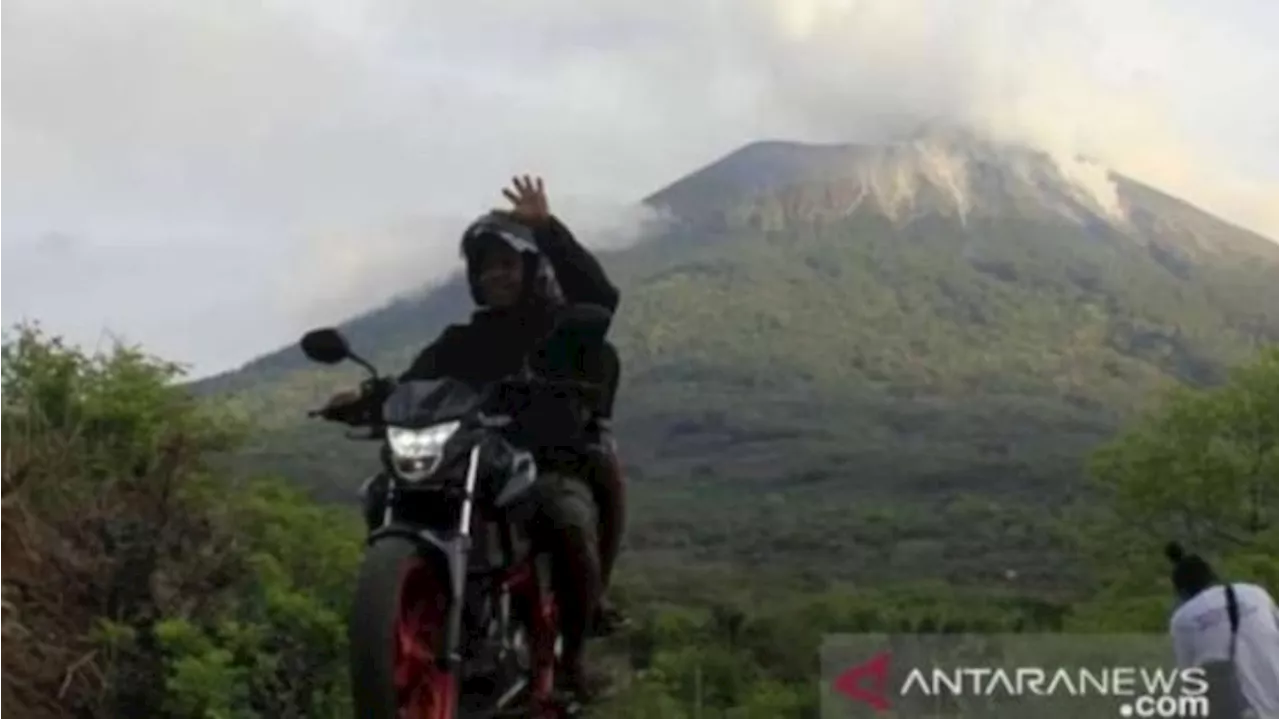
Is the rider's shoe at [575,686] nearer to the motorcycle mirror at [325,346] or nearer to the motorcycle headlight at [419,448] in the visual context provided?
the motorcycle headlight at [419,448]

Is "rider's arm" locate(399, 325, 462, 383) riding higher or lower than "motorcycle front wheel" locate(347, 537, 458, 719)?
higher

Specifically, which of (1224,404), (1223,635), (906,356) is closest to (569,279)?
(1223,635)

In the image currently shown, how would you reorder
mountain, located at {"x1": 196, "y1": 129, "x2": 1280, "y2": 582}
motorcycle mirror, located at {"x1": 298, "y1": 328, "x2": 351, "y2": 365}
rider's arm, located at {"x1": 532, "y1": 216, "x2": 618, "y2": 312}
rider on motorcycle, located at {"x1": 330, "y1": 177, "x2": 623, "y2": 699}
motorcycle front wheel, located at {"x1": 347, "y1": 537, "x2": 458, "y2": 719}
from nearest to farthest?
motorcycle front wheel, located at {"x1": 347, "y1": 537, "x2": 458, "y2": 719} → motorcycle mirror, located at {"x1": 298, "y1": 328, "x2": 351, "y2": 365} → rider on motorcycle, located at {"x1": 330, "y1": 177, "x2": 623, "y2": 699} → rider's arm, located at {"x1": 532, "y1": 216, "x2": 618, "y2": 312} → mountain, located at {"x1": 196, "y1": 129, "x2": 1280, "y2": 582}

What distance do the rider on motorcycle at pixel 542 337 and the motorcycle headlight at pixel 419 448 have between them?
1.50ft

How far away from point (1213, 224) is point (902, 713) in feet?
Answer: 518

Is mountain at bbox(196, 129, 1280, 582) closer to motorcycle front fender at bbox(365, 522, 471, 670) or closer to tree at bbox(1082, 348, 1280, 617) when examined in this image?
tree at bbox(1082, 348, 1280, 617)

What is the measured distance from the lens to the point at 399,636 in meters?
4.92

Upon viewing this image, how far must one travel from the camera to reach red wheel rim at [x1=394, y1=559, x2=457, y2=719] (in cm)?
493

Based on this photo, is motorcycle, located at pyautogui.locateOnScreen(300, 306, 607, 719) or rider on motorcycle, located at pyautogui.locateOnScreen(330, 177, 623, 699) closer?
motorcycle, located at pyautogui.locateOnScreen(300, 306, 607, 719)

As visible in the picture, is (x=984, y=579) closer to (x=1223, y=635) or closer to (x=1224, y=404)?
(x=1224, y=404)

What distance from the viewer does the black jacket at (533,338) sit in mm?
5723

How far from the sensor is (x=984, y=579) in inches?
2477

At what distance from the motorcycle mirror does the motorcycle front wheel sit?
54cm

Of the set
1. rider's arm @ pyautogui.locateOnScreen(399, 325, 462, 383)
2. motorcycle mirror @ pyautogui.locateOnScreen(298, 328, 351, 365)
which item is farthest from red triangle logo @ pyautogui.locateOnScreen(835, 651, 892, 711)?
motorcycle mirror @ pyautogui.locateOnScreen(298, 328, 351, 365)
